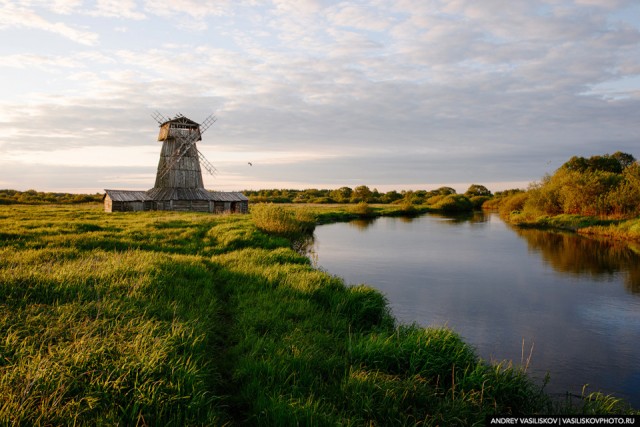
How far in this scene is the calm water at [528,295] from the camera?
9.30 m

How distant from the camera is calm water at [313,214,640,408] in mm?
9305

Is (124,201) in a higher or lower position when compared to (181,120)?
lower

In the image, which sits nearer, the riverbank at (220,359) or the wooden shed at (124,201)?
the riverbank at (220,359)

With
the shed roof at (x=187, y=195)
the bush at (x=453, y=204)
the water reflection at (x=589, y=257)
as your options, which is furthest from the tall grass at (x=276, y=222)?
the bush at (x=453, y=204)

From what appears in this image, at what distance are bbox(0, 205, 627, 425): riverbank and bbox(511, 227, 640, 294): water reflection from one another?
13.5 m

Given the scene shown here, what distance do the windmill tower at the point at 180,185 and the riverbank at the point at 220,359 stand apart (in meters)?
33.4

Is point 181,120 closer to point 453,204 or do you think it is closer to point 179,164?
point 179,164

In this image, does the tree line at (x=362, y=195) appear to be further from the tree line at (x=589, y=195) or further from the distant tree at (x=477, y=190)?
the tree line at (x=589, y=195)

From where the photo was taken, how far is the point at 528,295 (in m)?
15.5

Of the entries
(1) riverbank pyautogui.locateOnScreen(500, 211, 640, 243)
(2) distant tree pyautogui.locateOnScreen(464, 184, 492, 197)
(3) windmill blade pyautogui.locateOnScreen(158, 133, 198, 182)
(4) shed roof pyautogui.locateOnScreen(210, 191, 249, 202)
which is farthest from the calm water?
(2) distant tree pyautogui.locateOnScreen(464, 184, 492, 197)

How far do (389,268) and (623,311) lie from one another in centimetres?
982

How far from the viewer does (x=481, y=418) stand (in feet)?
19.0

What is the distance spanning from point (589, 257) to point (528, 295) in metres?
11.7

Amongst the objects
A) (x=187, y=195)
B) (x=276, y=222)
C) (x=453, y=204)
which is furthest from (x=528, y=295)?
(x=453, y=204)
